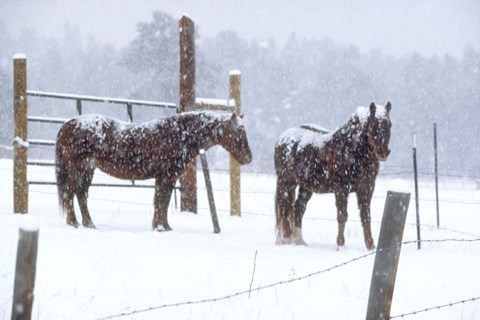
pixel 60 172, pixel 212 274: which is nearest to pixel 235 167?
pixel 60 172

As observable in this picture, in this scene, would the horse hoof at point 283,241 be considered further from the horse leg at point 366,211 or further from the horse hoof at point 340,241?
the horse leg at point 366,211

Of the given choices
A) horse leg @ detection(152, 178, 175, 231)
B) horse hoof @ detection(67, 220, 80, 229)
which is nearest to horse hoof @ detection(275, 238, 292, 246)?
horse leg @ detection(152, 178, 175, 231)

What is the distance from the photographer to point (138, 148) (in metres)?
7.57

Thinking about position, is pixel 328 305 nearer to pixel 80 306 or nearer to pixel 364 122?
pixel 80 306

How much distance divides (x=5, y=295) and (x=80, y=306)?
1.86 ft

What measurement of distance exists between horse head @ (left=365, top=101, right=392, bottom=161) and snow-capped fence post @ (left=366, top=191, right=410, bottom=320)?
9.64 feet

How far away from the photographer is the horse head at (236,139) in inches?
304

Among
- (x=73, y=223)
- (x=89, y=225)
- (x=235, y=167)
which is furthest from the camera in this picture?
(x=235, y=167)

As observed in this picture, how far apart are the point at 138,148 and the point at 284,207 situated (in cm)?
196

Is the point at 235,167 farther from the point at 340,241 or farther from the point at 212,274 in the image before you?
the point at 212,274

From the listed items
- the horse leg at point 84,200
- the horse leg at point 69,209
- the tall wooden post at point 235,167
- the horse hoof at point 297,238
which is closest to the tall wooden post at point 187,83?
the tall wooden post at point 235,167

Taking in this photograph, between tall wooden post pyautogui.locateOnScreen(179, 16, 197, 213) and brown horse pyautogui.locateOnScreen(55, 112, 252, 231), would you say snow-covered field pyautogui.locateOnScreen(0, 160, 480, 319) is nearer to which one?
brown horse pyautogui.locateOnScreen(55, 112, 252, 231)

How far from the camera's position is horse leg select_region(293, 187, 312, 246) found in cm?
754

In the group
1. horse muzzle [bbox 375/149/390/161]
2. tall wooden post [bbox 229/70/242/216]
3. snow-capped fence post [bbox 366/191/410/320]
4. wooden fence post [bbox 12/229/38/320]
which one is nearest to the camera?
wooden fence post [bbox 12/229/38/320]
